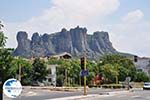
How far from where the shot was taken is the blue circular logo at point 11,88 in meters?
9.93

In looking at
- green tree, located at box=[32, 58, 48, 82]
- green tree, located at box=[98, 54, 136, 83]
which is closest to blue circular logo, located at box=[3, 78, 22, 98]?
green tree, located at box=[32, 58, 48, 82]

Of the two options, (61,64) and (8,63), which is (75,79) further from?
(8,63)

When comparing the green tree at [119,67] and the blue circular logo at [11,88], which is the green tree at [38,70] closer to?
the green tree at [119,67]

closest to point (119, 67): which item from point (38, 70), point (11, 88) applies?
point (38, 70)

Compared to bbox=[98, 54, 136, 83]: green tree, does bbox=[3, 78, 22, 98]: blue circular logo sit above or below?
below

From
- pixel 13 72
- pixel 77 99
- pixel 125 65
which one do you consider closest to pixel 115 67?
pixel 125 65

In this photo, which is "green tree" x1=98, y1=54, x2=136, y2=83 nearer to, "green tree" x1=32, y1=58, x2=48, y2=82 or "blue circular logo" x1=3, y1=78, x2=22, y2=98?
"green tree" x1=32, y1=58, x2=48, y2=82

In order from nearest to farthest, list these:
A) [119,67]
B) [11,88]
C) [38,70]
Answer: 1. [11,88]
2. [38,70]
3. [119,67]

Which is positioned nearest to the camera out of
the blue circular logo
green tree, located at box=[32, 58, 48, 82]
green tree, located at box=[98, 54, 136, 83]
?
the blue circular logo

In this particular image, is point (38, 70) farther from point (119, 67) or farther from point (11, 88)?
point (11, 88)

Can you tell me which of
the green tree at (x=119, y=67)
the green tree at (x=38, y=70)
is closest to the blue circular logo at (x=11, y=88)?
the green tree at (x=38, y=70)

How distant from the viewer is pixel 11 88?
33.0 feet

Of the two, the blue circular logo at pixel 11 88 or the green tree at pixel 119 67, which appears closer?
the blue circular logo at pixel 11 88

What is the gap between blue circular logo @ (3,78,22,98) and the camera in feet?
32.6
